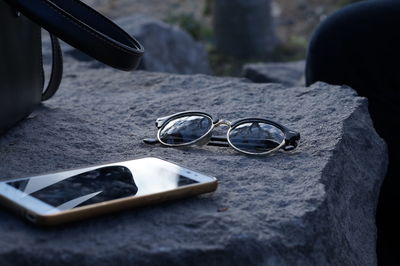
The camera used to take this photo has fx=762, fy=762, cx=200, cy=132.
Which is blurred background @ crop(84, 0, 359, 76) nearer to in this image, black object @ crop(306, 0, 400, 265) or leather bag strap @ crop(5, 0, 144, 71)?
black object @ crop(306, 0, 400, 265)

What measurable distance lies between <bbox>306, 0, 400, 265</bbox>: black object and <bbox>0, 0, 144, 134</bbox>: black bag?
0.76 m

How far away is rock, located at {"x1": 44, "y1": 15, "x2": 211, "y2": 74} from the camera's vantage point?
328 cm

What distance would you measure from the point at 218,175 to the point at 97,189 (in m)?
0.26

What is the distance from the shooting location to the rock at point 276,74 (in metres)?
3.28

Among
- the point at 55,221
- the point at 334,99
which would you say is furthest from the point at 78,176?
the point at 334,99

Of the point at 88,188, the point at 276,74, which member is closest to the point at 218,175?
the point at 88,188

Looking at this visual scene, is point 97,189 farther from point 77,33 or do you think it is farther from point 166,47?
point 166,47

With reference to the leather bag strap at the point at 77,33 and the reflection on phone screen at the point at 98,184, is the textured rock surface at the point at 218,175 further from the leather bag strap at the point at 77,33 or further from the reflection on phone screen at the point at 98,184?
the leather bag strap at the point at 77,33

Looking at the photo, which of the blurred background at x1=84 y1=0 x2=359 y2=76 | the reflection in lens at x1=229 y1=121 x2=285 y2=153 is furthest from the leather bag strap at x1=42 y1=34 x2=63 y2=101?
the blurred background at x1=84 y1=0 x2=359 y2=76

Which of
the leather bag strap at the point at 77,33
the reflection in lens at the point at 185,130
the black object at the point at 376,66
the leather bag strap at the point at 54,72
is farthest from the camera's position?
the black object at the point at 376,66

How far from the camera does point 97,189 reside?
1.20 metres

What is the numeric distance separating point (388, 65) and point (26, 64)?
1005mm

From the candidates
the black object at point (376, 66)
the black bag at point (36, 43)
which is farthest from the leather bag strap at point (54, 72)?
the black object at point (376, 66)

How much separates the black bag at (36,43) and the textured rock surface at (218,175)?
8cm
